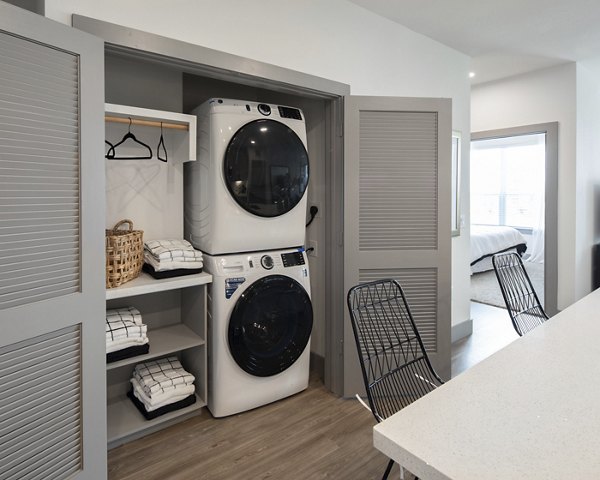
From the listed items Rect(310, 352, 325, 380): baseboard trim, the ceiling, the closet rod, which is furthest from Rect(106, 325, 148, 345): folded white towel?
the ceiling

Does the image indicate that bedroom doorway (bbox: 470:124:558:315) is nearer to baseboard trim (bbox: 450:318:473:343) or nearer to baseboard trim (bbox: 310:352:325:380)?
baseboard trim (bbox: 450:318:473:343)

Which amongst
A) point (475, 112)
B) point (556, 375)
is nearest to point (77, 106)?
point (556, 375)

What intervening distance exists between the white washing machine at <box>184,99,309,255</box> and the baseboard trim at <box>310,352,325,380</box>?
97 cm

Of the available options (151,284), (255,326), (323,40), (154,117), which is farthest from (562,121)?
(151,284)

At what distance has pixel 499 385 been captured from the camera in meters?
1.09

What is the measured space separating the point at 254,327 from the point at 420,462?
164 cm

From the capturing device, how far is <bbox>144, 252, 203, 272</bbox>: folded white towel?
2127 millimetres

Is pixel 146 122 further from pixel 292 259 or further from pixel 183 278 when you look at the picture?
pixel 292 259

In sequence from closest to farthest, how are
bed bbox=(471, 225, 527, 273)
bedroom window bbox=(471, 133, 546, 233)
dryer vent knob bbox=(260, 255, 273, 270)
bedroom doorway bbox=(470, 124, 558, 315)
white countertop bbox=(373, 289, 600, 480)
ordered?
white countertop bbox=(373, 289, 600, 480), dryer vent knob bbox=(260, 255, 273, 270), bed bbox=(471, 225, 527, 273), bedroom doorway bbox=(470, 124, 558, 315), bedroom window bbox=(471, 133, 546, 233)

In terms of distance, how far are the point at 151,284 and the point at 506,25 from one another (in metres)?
3.12

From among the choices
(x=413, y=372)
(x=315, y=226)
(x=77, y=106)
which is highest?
(x=77, y=106)

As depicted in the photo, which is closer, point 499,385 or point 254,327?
point 499,385

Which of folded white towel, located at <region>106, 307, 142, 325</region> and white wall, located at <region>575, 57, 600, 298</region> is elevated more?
white wall, located at <region>575, 57, 600, 298</region>

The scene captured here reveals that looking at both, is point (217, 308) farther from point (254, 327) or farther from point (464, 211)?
point (464, 211)
